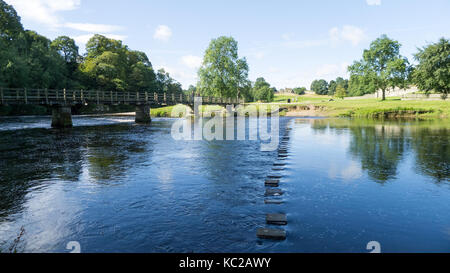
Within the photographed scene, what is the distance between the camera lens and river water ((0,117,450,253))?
6410 mm

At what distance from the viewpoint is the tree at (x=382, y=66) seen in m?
64.6

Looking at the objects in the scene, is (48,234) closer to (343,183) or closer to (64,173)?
(64,173)

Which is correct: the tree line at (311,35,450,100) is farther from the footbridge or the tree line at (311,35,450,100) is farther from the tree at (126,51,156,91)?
the tree at (126,51,156,91)

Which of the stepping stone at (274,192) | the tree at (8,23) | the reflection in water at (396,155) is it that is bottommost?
the stepping stone at (274,192)

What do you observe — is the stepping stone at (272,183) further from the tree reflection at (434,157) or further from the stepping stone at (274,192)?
the tree reflection at (434,157)

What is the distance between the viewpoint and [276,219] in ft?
24.1

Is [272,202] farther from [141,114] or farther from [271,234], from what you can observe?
[141,114]

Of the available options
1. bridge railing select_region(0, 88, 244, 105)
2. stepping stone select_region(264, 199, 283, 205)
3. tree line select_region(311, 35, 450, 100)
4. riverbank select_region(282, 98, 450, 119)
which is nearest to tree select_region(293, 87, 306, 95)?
tree line select_region(311, 35, 450, 100)

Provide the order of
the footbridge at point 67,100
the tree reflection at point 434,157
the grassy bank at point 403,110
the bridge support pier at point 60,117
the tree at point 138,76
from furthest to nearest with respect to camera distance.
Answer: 1. the tree at point 138,76
2. the grassy bank at point 403,110
3. the bridge support pier at point 60,117
4. the footbridge at point 67,100
5. the tree reflection at point 434,157

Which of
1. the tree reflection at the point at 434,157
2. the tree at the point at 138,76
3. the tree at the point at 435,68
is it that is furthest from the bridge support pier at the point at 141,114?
the tree at the point at 435,68

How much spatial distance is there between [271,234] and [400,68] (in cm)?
6897

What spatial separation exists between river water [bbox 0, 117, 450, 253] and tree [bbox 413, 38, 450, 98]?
1989 inches

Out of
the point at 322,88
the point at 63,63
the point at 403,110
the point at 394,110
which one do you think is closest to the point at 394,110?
the point at 394,110

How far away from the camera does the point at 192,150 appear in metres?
19.5
